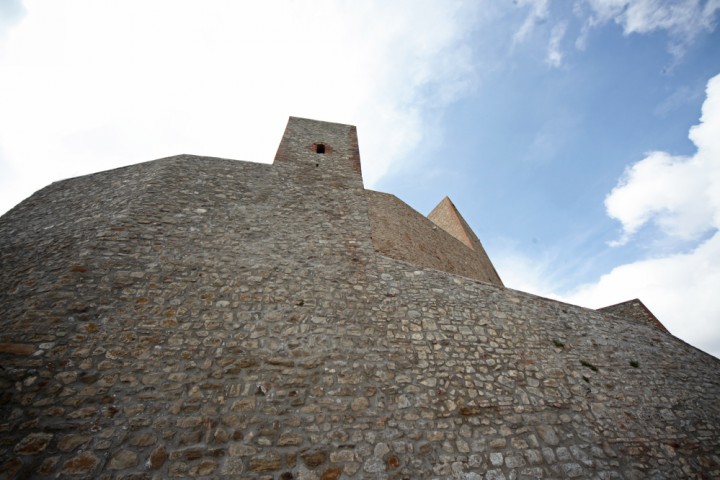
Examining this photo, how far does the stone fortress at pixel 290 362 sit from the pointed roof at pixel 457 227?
877cm

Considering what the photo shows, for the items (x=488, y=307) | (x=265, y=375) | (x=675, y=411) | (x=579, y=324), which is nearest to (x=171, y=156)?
(x=265, y=375)

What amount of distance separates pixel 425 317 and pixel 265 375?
266 cm

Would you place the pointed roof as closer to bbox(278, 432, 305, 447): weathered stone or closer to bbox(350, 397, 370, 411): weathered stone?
bbox(350, 397, 370, 411): weathered stone

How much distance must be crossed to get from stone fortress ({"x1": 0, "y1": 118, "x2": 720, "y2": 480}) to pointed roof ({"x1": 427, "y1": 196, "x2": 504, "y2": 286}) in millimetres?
8768

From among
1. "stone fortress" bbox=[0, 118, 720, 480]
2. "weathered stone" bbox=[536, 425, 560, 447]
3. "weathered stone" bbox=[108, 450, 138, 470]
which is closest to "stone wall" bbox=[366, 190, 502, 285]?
"stone fortress" bbox=[0, 118, 720, 480]

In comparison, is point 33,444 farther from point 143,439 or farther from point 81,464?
point 143,439

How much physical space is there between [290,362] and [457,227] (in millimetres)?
12692

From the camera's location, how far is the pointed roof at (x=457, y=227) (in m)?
14.5

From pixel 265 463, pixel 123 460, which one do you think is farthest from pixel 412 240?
pixel 123 460

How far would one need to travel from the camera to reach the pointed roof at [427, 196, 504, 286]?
47.4 feet

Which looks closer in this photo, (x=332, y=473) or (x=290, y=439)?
(x=332, y=473)

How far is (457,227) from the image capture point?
15.0m

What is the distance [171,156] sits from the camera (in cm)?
752

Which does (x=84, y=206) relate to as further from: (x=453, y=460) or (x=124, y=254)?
(x=453, y=460)
